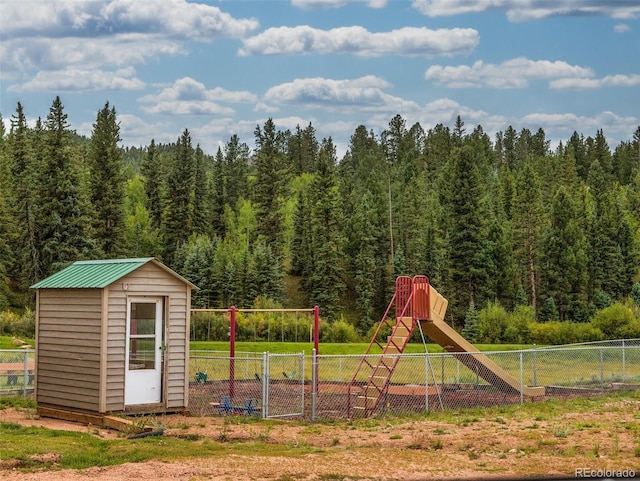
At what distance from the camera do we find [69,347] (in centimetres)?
1936

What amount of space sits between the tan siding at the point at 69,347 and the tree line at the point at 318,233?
4363 centimetres

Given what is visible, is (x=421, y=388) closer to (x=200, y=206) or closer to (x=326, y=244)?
(x=326, y=244)

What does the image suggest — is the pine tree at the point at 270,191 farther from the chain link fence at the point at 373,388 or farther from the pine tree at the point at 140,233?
the chain link fence at the point at 373,388

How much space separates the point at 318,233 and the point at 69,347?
195 ft

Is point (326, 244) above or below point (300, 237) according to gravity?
below

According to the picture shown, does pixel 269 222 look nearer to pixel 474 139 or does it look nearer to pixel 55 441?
pixel 474 139

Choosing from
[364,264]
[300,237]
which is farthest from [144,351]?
[300,237]

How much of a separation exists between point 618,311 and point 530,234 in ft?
78.7

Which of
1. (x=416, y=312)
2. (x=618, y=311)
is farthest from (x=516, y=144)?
(x=416, y=312)

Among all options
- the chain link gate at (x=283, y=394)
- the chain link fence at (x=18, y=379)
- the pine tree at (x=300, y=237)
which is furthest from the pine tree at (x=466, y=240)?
the chain link fence at (x=18, y=379)

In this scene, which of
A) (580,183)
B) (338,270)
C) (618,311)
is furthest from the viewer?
(580,183)

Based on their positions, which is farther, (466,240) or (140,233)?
(140,233)

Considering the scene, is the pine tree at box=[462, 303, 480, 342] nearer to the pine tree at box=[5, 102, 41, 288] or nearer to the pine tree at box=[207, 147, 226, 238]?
the pine tree at box=[5, 102, 41, 288]

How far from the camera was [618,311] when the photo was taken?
54.5 metres
